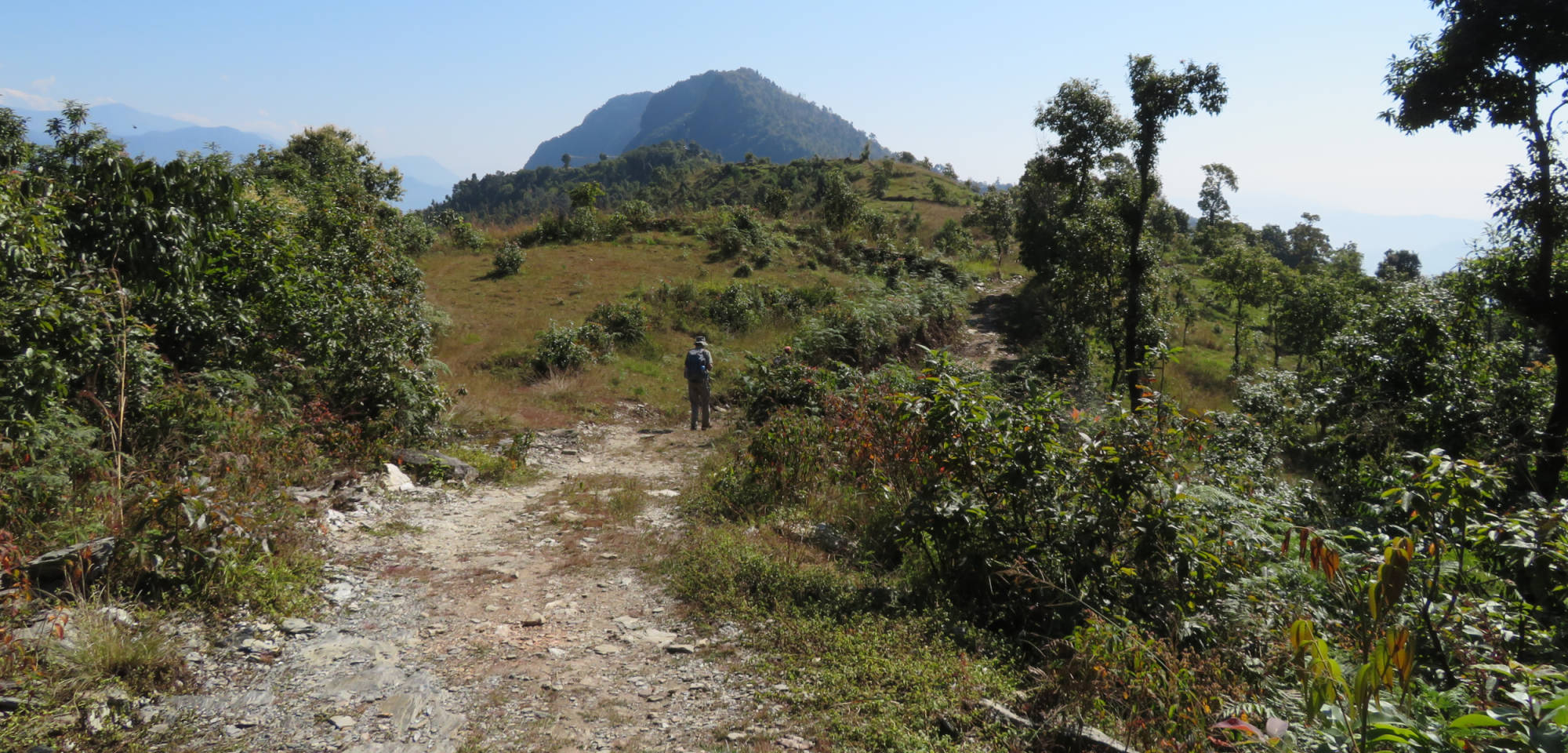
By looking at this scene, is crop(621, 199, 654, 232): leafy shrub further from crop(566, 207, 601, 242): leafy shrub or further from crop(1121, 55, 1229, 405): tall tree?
crop(1121, 55, 1229, 405): tall tree

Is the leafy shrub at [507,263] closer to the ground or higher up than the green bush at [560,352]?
higher up

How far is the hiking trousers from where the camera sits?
42.9 feet

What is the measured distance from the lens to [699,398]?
1330cm

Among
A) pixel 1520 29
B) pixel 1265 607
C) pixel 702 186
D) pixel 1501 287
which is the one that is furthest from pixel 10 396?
pixel 702 186

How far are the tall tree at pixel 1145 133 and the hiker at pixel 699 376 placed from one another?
9400 millimetres

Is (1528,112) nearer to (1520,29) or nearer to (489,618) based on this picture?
(1520,29)

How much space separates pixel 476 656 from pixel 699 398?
8.61m

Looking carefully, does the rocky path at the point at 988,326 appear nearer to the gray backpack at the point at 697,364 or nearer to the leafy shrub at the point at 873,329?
the leafy shrub at the point at 873,329

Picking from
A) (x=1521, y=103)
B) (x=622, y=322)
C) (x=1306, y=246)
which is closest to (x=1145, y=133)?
(x=1521, y=103)

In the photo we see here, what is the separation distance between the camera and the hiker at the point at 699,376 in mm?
12820

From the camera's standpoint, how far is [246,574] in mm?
5148

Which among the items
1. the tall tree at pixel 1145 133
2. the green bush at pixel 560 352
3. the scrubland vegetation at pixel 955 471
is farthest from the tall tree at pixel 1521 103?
the green bush at pixel 560 352

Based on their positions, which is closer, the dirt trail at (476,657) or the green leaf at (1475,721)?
the green leaf at (1475,721)

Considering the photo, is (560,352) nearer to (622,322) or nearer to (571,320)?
(622,322)
